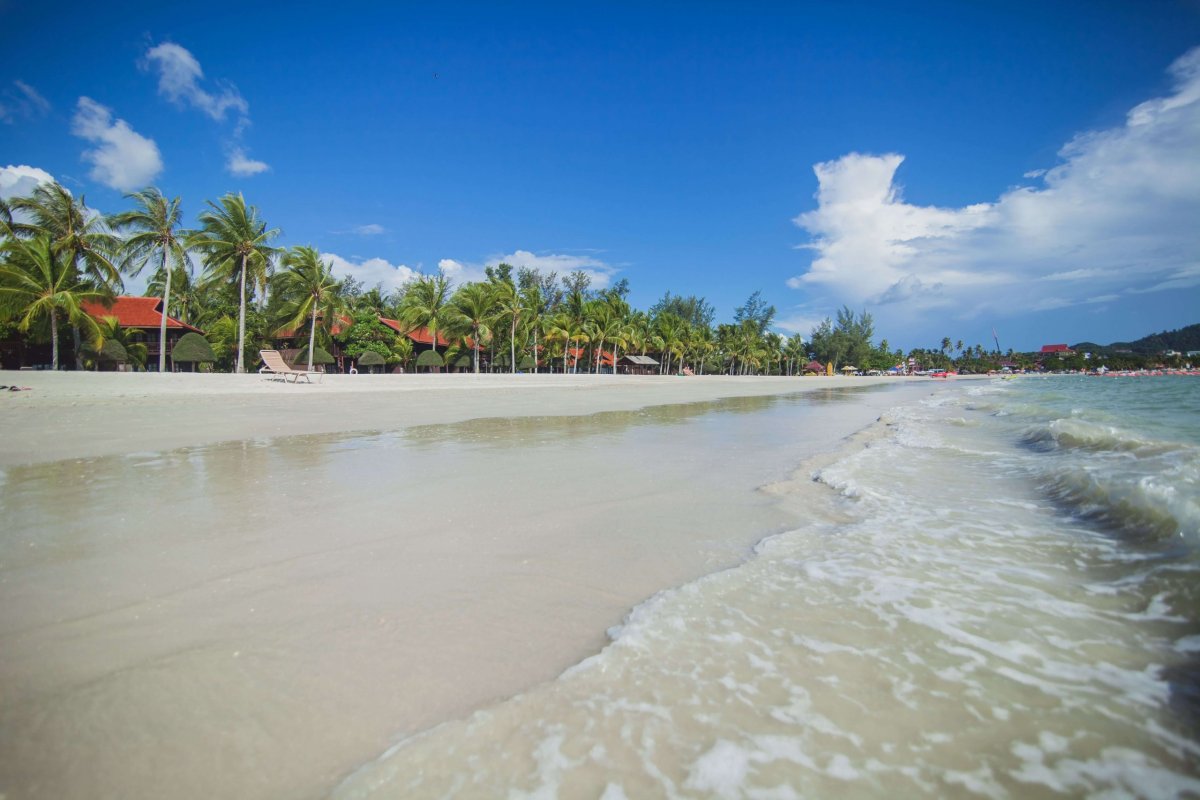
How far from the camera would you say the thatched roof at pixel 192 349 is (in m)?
33.1

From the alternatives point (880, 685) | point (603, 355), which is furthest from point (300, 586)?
point (603, 355)

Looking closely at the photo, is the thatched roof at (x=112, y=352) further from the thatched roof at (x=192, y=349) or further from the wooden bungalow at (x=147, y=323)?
the thatched roof at (x=192, y=349)

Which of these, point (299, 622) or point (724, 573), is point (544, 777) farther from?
point (724, 573)

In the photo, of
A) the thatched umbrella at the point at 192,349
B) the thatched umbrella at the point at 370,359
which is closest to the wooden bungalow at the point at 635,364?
the thatched umbrella at the point at 370,359

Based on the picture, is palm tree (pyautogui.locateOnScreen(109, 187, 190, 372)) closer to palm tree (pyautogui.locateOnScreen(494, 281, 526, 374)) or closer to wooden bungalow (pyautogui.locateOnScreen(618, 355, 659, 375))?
palm tree (pyautogui.locateOnScreen(494, 281, 526, 374))

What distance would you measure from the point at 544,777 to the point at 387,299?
67341 millimetres

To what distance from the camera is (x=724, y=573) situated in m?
3.13

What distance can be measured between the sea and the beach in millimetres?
238

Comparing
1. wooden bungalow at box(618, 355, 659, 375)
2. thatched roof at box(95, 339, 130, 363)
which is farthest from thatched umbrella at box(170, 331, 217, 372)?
wooden bungalow at box(618, 355, 659, 375)

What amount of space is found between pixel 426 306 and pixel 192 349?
16.4m

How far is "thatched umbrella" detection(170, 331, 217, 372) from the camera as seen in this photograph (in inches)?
1304

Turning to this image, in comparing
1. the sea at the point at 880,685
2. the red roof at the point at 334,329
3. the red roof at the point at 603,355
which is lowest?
the sea at the point at 880,685

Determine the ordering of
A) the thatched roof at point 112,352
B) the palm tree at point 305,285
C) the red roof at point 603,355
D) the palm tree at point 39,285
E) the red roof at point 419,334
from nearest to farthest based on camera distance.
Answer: the palm tree at point 39,285
the thatched roof at point 112,352
the palm tree at point 305,285
the red roof at point 419,334
the red roof at point 603,355

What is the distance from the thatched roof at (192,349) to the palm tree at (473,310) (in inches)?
647
